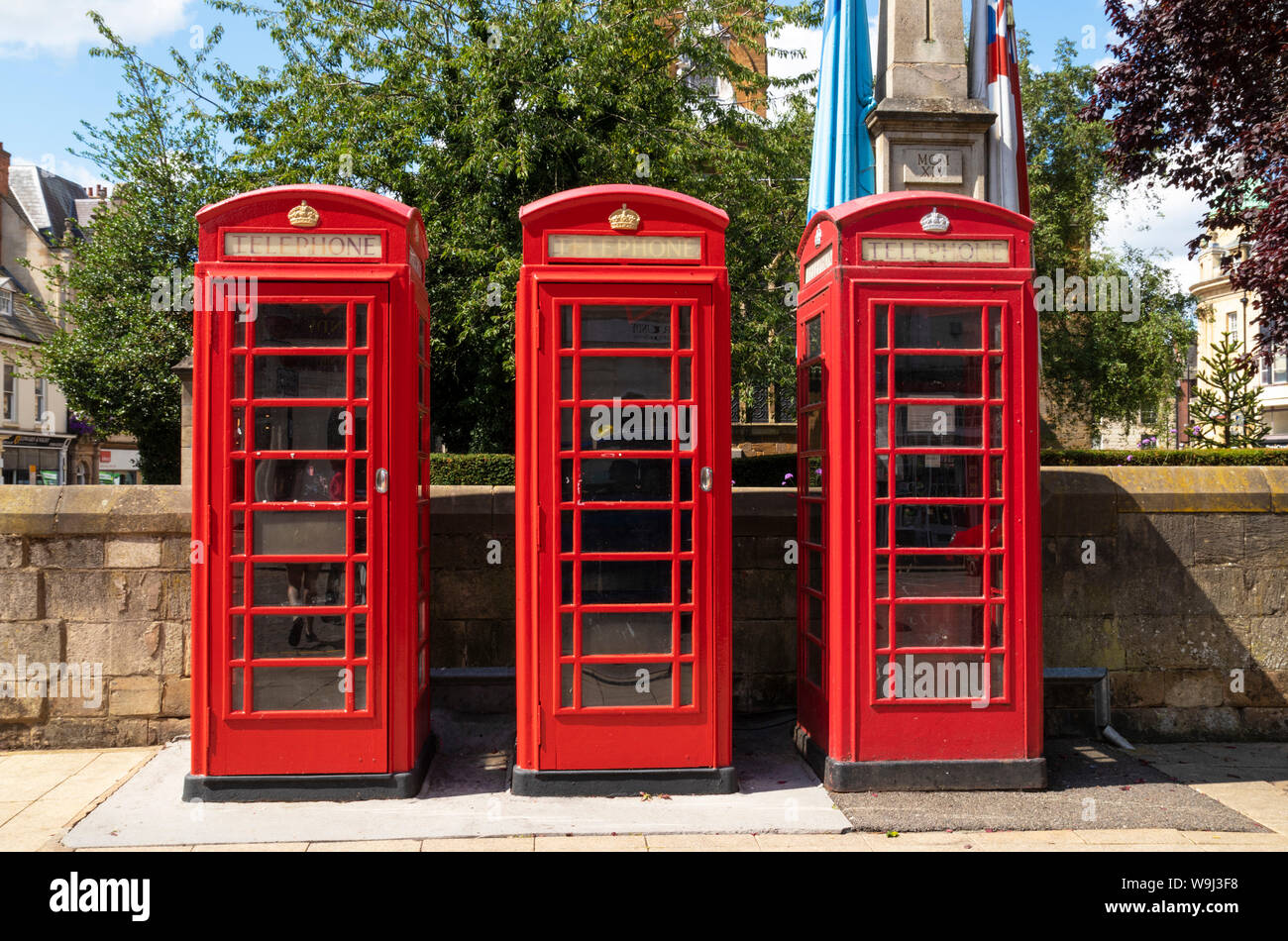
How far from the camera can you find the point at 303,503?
465cm

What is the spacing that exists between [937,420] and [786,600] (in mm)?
1663

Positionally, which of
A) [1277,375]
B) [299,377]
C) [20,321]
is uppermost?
[20,321]

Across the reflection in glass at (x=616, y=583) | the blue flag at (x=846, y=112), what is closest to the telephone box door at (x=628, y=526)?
the reflection in glass at (x=616, y=583)

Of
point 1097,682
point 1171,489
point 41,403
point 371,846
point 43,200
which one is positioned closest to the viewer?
point 371,846

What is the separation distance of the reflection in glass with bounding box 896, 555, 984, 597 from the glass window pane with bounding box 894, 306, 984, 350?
1.09 m

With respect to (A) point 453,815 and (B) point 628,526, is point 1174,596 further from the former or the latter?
(A) point 453,815

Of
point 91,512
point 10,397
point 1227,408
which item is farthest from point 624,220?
point 10,397

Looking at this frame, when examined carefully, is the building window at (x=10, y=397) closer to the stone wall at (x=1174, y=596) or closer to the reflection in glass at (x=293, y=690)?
the reflection in glass at (x=293, y=690)

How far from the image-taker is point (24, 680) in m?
5.62

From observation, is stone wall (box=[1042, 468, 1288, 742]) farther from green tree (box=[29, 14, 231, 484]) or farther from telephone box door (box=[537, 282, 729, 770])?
green tree (box=[29, 14, 231, 484])

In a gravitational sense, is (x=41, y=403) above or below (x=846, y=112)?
above

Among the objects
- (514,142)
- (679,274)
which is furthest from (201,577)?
(514,142)

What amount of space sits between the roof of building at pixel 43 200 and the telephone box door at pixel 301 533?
40812mm

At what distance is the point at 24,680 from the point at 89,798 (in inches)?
51.5
